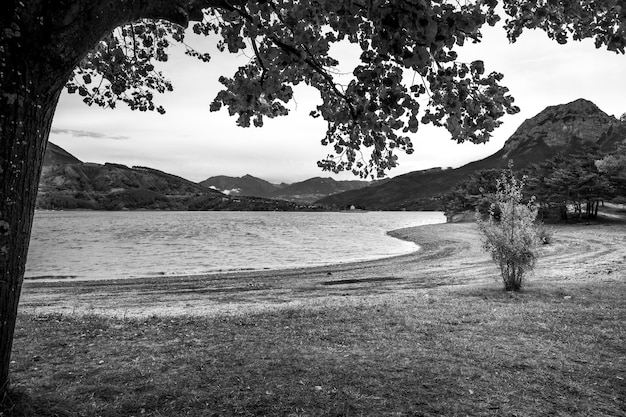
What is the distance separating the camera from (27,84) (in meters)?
4.31

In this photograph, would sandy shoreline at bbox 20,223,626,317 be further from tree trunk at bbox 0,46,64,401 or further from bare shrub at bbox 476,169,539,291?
tree trunk at bbox 0,46,64,401

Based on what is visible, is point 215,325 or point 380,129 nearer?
point 380,129

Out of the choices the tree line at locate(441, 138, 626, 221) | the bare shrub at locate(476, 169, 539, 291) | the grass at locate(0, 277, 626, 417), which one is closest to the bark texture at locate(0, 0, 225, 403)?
the grass at locate(0, 277, 626, 417)

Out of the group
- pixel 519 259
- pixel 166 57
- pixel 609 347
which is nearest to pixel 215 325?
pixel 166 57

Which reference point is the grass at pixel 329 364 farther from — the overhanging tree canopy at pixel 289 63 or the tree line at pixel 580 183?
the tree line at pixel 580 183

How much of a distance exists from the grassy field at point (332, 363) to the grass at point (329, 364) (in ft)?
0.11

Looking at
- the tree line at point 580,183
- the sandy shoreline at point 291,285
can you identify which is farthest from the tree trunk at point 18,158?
the tree line at point 580,183

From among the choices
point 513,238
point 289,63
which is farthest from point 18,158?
point 513,238

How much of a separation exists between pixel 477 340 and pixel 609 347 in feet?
10.3

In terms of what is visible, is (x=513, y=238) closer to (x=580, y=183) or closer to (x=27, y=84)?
(x=27, y=84)

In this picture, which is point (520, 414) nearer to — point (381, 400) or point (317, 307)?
point (381, 400)

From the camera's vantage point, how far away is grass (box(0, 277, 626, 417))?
20.5ft

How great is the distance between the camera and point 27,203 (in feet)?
15.4

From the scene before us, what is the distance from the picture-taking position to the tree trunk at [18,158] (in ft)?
14.0
